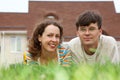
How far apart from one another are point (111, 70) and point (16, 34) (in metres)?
36.3

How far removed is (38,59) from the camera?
4254 mm

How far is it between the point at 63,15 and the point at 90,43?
33.7 metres

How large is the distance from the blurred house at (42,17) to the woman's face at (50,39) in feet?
103

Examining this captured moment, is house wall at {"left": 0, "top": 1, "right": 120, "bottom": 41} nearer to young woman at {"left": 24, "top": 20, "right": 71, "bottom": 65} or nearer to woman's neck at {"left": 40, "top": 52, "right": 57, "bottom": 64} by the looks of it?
young woman at {"left": 24, "top": 20, "right": 71, "bottom": 65}

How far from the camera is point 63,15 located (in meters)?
37.6

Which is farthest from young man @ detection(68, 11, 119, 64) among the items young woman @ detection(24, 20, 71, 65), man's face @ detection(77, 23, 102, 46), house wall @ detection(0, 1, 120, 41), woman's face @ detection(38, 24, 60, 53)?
house wall @ detection(0, 1, 120, 41)

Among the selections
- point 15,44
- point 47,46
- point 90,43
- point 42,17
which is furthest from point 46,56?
point 15,44

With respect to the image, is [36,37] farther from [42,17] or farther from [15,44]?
[15,44]

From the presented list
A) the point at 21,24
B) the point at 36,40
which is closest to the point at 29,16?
the point at 21,24

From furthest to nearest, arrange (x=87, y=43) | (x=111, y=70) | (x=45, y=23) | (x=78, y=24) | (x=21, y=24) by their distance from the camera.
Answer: (x=21, y=24), (x=45, y=23), (x=78, y=24), (x=87, y=43), (x=111, y=70)

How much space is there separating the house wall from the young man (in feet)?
103

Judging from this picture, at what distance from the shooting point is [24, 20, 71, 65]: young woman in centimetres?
408

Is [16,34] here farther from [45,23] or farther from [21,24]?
[45,23]

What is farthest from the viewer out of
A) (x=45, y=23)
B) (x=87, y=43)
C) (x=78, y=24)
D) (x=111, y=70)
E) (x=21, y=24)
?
(x=21, y=24)
